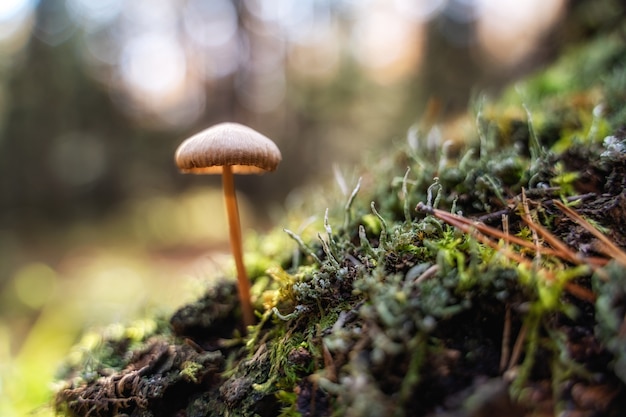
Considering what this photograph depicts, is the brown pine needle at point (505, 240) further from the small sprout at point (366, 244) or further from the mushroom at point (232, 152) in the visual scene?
the mushroom at point (232, 152)

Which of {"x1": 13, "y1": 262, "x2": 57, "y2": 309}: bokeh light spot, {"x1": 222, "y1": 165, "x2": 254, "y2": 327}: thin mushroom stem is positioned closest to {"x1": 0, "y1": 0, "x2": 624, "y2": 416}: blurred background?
{"x1": 13, "y1": 262, "x2": 57, "y2": 309}: bokeh light spot

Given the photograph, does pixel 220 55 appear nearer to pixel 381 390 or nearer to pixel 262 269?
pixel 262 269

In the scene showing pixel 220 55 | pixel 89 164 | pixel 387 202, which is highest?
pixel 220 55

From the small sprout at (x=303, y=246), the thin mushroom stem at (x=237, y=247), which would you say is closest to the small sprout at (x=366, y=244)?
the small sprout at (x=303, y=246)

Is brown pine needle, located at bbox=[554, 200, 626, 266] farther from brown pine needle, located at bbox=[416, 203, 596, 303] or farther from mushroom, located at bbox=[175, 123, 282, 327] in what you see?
mushroom, located at bbox=[175, 123, 282, 327]

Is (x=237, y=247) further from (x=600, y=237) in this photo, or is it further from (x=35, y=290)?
(x=35, y=290)

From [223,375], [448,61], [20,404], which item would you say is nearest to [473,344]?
[223,375]
